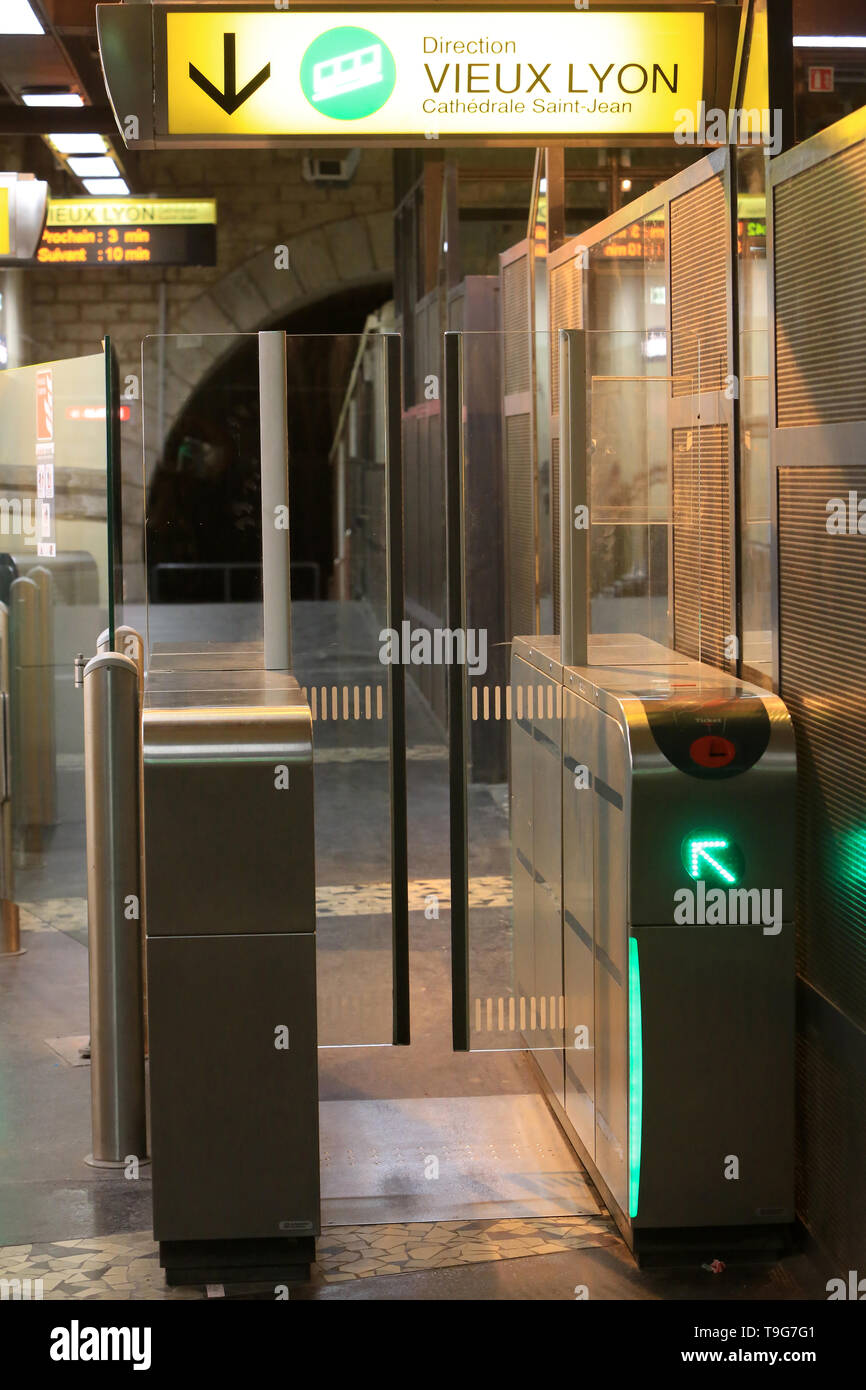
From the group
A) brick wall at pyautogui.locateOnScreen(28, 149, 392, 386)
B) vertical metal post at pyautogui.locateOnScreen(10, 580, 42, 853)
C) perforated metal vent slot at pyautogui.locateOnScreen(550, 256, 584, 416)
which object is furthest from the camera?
brick wall at pyautogui.locateOnScreen(28, 149, 392, 386)

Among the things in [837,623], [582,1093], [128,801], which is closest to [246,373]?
[128,801]

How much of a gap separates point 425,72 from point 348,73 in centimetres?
17

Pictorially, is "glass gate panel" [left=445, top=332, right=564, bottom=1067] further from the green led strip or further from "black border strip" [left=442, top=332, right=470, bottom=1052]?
the green led strip

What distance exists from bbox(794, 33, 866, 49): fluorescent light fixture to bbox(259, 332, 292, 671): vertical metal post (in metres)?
1.24

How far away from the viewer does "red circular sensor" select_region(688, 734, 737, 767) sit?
3.03 m

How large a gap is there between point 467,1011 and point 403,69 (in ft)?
7.16

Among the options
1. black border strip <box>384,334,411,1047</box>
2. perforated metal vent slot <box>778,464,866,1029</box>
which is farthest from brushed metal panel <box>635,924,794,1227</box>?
black border strip <box>384,334,411,1047</box>

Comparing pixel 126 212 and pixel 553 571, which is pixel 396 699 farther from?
pixel 126 212

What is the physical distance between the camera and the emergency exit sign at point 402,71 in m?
3.58

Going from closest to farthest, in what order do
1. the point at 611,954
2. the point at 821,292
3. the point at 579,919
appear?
the point at 821,292 → the point at 611,954 → the point at 579,919

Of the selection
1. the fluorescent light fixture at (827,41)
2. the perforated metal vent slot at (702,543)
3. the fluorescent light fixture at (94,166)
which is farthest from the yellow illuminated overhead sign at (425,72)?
the fluorescent light fixture at (94,166)

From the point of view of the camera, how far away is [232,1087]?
3080mm

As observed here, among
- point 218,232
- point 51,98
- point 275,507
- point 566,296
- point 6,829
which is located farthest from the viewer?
point 218,232

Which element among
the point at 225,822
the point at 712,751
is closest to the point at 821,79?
the point at 712,751
